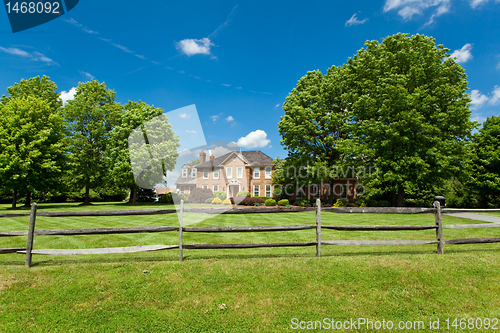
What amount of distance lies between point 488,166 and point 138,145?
3825 cm

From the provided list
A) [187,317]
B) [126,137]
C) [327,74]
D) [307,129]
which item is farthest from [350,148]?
[126,137]

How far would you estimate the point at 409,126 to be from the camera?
21.9m

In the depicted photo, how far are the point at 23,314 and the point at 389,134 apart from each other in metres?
23.1

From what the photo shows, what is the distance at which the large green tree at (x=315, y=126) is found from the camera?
2947 cm

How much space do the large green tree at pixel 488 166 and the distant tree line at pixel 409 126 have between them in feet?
0.25

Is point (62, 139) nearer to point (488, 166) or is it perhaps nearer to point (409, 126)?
point (409, 126)

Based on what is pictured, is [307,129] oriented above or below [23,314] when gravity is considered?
above

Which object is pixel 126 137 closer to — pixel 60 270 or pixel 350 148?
pixel 350 148

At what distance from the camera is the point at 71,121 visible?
33.9 metres

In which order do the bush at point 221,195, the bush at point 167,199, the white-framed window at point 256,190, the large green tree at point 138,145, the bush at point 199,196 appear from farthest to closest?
the white-framed window at point 256,190
the bush at point 221,195
the bush at point 199,196
the bush at point 167,199
the large green tree at point 138,145

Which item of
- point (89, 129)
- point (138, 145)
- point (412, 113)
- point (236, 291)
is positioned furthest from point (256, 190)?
point (236, 291)

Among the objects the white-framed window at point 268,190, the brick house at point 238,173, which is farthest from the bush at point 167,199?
the white-framed window at point 268,190

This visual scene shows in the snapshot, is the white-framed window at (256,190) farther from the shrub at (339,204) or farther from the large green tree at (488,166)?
the large green tree at (488,166)

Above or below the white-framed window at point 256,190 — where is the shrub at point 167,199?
below
